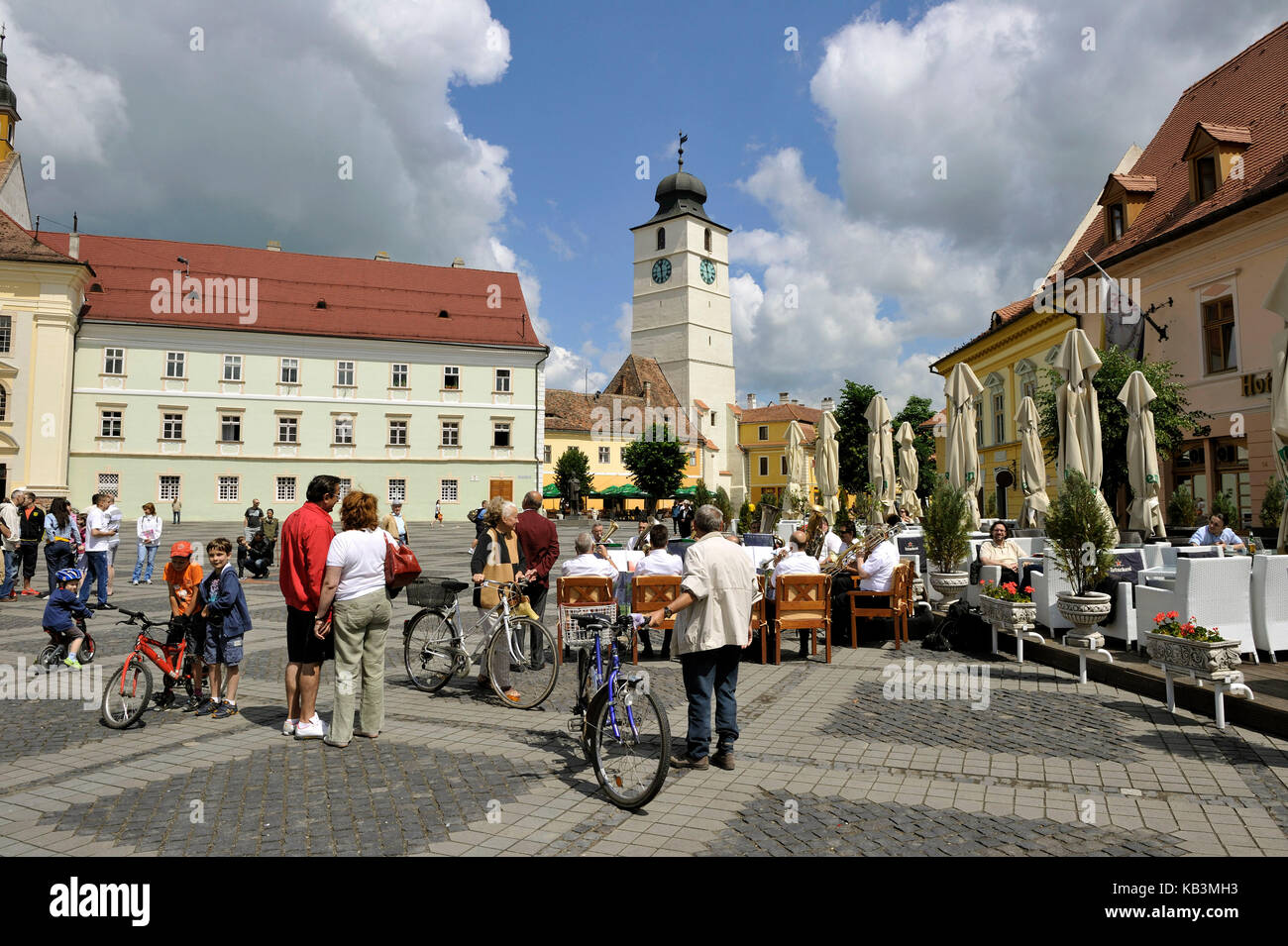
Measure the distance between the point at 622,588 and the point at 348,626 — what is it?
5367mm

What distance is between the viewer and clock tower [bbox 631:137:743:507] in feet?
293

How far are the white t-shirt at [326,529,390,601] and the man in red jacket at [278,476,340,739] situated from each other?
0.15 m

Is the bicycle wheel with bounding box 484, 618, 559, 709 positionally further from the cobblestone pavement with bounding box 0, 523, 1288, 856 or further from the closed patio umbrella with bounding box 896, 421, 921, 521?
the closed patio umbrella with bounding box 896, 421, 921, 521

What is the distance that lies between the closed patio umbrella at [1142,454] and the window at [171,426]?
4707 cm

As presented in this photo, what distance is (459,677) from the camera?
333 inches

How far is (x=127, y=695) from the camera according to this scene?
658cm

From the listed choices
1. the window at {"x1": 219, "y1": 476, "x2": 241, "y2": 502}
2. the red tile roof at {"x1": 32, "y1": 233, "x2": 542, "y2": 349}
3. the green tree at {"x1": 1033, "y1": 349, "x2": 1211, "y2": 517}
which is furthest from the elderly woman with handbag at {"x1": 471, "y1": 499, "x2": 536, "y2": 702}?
the red tile roof at {"x1": 32, "y1": 233, "x2": 542, "y2": 349}

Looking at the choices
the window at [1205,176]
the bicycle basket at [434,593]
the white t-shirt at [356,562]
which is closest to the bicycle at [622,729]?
the white t-shirt at [356,562]

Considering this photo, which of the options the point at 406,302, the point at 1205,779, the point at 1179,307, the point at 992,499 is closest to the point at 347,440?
the point at 406,302

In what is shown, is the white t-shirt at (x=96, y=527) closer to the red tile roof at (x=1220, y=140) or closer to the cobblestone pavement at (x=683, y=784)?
the cobblestone pavement at (x=683, y=784)

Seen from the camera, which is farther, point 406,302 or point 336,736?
point 406,302

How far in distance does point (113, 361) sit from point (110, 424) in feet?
11.7

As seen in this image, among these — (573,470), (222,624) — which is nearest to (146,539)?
(222,624)
